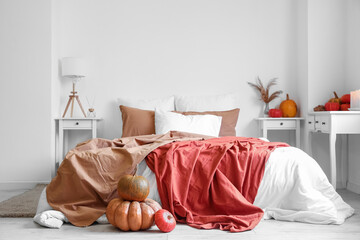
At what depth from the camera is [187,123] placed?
428cm

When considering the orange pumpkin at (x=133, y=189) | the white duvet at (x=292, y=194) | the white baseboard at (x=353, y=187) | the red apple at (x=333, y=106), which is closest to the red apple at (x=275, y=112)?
the red apple at (x=333, y=106)

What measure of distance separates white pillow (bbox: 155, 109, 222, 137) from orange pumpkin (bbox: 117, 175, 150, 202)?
1648 mm

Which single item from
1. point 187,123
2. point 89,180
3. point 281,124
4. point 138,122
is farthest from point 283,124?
point 89,180

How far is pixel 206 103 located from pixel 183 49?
0.83 m

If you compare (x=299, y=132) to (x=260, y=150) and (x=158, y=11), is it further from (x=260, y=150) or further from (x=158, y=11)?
(x=158, y=11)

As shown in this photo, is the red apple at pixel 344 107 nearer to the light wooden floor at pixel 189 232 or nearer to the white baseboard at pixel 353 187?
the white baseboard at pixel 353 187

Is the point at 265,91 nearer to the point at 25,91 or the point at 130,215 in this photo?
the point at 25,91

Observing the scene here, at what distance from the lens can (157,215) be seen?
2.56 m

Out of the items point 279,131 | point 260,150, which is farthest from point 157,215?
point 279,131

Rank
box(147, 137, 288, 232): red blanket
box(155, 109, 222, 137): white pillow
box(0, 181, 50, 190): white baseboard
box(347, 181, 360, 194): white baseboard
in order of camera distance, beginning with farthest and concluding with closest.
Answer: box(0, 181, 50, 190): white baseboard, box(347, 181, 360, 194): white baseboard, box(155, 109, 222, 137): white pillow, box(147, 137, 288, 232): red blanket

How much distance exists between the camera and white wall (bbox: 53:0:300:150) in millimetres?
5090

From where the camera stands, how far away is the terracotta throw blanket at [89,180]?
2.86m

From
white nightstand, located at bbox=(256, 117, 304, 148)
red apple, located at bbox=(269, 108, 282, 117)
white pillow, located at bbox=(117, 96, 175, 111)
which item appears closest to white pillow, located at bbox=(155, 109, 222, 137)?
white pillow, located at bbox=(117, 96, 175, 111)

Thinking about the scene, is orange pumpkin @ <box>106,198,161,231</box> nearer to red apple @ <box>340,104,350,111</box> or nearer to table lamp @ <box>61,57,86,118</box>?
table lamp @ <box>61,57,86,118</box>
